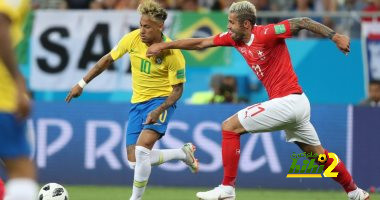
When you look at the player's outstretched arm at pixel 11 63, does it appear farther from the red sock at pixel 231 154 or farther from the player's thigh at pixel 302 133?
the player's thigh at pixel 302 133

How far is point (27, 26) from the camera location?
1559 cm

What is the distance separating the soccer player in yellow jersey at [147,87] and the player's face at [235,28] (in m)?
0.75

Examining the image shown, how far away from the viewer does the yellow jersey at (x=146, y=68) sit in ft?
33.7

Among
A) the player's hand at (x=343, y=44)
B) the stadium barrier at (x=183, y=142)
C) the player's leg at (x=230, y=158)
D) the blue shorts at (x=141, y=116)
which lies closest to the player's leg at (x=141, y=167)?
the blue shorts at (x=141, y=116)

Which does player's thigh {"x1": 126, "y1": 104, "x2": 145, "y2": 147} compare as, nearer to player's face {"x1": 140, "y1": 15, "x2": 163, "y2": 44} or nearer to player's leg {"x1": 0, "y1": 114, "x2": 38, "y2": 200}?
player's face {"x1": 140, "y1": 15, "x2": 163, "y2": 44}

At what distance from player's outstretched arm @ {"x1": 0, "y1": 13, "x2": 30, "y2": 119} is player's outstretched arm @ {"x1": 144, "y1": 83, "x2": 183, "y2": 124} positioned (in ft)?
12.9

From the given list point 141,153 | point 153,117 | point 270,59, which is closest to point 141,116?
point 153,117

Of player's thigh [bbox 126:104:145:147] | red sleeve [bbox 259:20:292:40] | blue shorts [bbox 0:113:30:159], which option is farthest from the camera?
player's thigh [bbox 126:104:145:147]

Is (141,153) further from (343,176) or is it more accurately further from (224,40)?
(343,176)

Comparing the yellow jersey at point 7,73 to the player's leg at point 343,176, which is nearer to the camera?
the yellow jersey at point 7,73

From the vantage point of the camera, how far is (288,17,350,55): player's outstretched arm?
29.5 ft

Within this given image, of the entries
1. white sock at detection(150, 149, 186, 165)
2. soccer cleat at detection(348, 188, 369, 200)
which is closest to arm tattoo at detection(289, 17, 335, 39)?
soccer cleat at detection(348, 188, 369, 200)

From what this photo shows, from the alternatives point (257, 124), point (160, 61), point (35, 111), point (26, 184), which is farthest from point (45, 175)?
point (26, 184)

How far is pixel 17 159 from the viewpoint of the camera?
6.24 m
